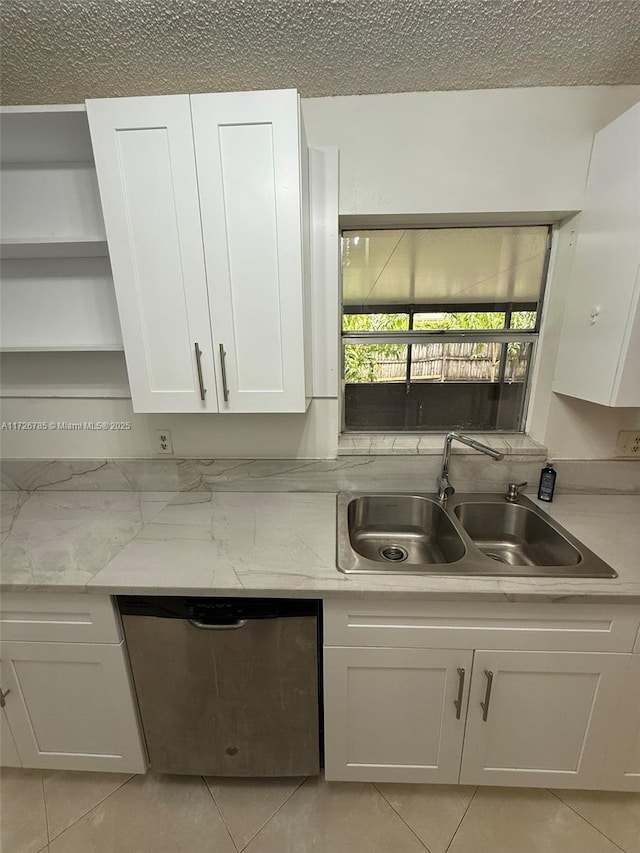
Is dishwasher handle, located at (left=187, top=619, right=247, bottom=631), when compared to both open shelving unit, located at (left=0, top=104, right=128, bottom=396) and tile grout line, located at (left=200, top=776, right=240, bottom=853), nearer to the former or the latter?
tile grout line, located at (left=200, top=776, right=240, bottom=853)

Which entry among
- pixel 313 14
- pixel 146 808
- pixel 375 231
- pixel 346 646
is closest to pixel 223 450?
pixel 346 646

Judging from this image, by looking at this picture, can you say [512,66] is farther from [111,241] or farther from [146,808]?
[146,808]

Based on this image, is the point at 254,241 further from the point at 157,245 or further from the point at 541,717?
the point at 541,717

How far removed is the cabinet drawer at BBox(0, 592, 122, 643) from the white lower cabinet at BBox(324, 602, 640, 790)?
2.23ft

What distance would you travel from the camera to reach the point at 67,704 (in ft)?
3.61

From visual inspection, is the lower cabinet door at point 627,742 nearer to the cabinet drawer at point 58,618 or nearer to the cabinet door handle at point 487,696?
the cabinet door handle at point 487,696

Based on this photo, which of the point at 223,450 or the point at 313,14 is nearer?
the point at 313,14

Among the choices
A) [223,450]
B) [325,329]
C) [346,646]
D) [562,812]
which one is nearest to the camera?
[346,646]

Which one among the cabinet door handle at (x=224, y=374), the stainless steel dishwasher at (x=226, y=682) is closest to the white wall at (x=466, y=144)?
the cabinet door handle at (x=224, y=374)

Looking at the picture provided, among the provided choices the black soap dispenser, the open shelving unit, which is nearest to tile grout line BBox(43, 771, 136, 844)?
the open shelving unit

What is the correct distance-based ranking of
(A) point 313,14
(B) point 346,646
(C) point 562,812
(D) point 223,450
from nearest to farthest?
1. (A) point 313,14
2. (B) point 346,646
3. (C) point 562,812
4. (D) point 223,450

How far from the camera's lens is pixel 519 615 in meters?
0.95

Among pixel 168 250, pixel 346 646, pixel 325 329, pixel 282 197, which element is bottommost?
pixel 346 646

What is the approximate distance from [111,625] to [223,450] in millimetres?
737
